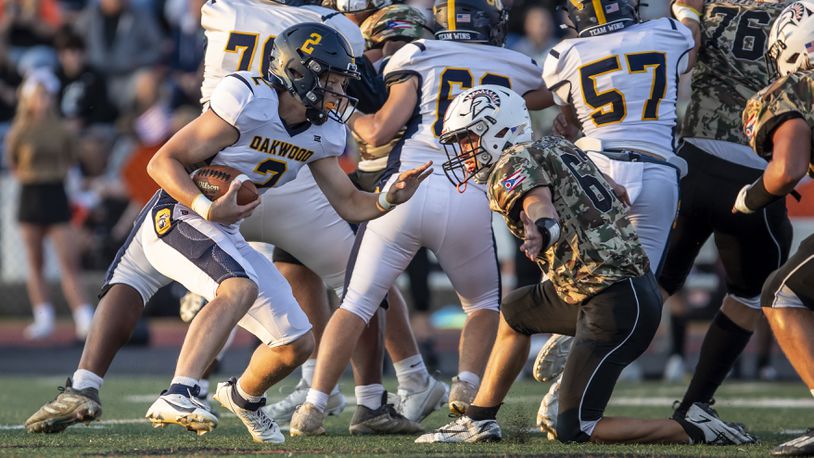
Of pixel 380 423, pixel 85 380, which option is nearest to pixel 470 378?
pixel 380 423

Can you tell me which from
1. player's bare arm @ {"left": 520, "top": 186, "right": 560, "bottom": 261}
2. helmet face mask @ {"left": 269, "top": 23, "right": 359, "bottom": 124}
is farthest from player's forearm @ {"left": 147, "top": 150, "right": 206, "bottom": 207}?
player's bare arm @ {"left": 520, "top": 186, "right": 560, "bottom": 261}

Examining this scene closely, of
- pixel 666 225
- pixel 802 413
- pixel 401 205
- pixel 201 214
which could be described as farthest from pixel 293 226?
pixel 802 413

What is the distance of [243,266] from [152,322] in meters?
7.54

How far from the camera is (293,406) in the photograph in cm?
628

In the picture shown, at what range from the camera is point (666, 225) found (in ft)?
18.1

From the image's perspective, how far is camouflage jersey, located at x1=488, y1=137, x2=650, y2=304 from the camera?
15.9 feet

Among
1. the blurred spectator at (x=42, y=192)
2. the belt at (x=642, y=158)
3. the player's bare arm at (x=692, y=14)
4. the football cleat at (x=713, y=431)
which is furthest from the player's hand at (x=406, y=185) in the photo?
the blurred spectator at (x=42, y=192)

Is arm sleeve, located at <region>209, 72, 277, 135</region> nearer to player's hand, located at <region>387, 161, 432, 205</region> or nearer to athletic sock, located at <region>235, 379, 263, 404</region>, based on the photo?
player's hand, located at <region>387, 161, 432, 205</region>

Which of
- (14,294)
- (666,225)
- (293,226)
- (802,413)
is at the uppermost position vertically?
(666,225)

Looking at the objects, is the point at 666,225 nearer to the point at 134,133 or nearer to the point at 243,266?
the point at 243,266

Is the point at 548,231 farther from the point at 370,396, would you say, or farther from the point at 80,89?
the point at 80,89

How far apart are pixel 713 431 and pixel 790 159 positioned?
1188 mm

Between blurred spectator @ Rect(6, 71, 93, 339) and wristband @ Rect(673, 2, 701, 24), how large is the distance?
260 inches

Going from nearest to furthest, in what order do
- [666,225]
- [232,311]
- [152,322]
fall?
1. [232,311]
2. [666,225]
3. [152,322]
